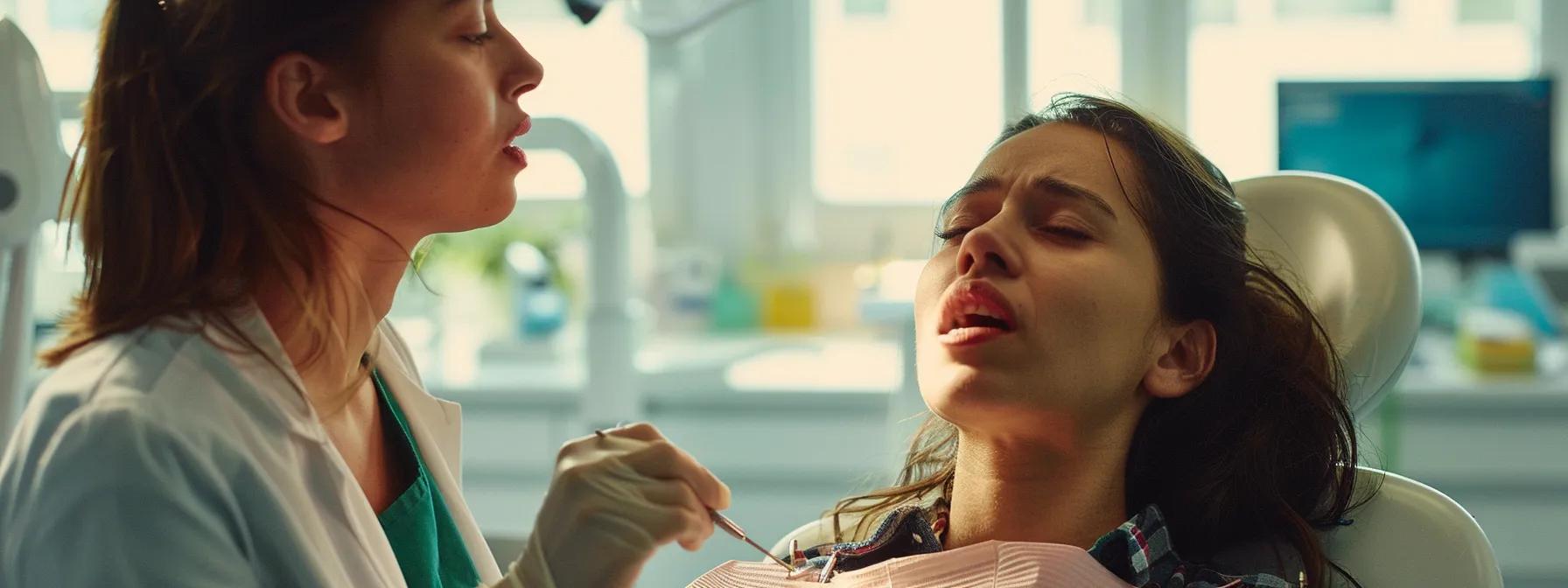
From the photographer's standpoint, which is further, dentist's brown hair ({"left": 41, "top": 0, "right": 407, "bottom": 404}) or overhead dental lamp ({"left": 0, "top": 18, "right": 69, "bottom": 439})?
overhead dental lamp ({"left": 0, "top": 18, "right": 69, "bottom": 439})

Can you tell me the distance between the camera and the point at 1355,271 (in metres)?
1.19

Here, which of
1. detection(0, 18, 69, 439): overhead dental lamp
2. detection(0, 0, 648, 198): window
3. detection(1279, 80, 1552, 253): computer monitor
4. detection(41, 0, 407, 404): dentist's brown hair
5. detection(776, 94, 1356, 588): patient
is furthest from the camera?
detection(0, 0, 648, 198): window

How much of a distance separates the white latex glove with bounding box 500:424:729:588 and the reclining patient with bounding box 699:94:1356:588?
0.27m

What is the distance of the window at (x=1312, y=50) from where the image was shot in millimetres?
3104

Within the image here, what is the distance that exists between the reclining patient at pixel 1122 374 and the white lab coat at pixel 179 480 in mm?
400

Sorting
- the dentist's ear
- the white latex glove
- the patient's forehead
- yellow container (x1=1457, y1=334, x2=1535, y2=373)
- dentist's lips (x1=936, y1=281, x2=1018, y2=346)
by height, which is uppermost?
the dentist's ear

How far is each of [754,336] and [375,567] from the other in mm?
2328

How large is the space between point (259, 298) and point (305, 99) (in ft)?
0.47

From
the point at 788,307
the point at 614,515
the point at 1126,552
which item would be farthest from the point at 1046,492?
the point at 788,307

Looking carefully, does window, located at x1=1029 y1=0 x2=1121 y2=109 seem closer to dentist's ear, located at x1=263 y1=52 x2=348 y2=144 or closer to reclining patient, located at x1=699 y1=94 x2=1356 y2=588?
reclining patient, located at x1=699 y1=94 x2=1356 y2=588

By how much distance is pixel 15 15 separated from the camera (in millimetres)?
3607

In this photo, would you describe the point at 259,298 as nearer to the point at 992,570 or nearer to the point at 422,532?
the point at 422,532

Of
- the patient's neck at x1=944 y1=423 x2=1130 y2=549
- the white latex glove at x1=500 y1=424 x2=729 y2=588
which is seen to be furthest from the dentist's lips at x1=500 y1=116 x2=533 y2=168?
the patient's neck at x1=944 y1=423 x2=1130 y2=549

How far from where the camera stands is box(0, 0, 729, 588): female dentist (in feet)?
2.57
